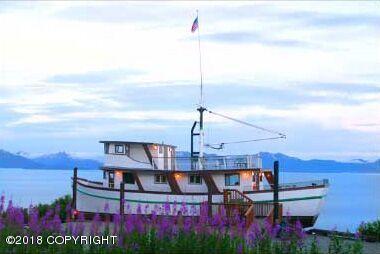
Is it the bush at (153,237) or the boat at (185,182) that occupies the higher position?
the boat at (185,182)

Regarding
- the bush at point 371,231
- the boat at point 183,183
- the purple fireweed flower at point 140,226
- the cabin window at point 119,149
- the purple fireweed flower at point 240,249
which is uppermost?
the cabin window at point 119,149

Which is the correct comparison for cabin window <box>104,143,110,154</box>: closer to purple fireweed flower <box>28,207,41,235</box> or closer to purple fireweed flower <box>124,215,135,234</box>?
purple fireweed flower <box>28,207,41,235</box>

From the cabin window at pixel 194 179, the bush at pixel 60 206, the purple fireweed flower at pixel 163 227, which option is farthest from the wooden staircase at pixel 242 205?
the purple fireweed flower at pixel 163 227

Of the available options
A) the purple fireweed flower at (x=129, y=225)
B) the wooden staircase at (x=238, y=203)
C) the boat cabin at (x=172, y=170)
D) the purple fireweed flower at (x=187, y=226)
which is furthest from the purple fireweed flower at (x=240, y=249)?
the boat cabin at (x=172, y=170)

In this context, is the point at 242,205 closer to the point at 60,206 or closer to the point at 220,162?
the point at 220,162

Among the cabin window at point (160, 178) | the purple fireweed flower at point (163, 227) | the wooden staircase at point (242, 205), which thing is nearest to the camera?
the purple fireweed flower at point (163, 227)

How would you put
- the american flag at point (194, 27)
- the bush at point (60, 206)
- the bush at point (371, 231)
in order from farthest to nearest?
the bush at point (60, 206) → the american flag at point (194, 27) → the bush at point (371, 231)

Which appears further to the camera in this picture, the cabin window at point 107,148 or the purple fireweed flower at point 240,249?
the cabin window at point 107,148

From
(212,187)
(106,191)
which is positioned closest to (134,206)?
(106,191)

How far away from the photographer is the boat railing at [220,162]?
3522 cm

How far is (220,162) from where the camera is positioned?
35.2 metres

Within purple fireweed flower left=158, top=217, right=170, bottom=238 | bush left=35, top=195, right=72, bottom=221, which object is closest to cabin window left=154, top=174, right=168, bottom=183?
bush left=35, top=195, right=72, bottom=221

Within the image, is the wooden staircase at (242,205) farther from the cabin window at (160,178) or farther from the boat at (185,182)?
the cabin window at (160,178)

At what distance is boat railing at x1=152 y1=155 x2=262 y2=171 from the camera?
35.2 meters
